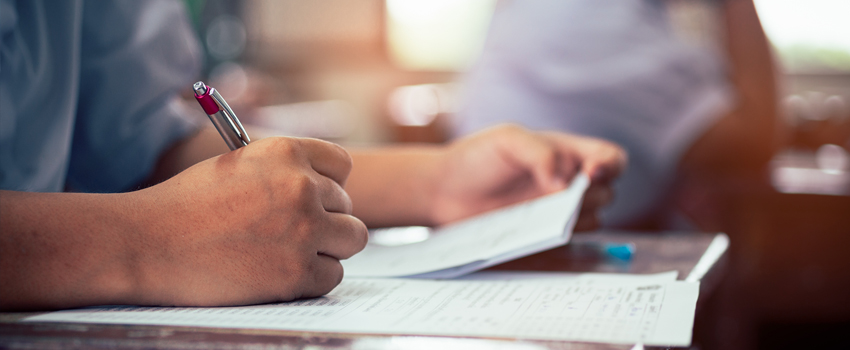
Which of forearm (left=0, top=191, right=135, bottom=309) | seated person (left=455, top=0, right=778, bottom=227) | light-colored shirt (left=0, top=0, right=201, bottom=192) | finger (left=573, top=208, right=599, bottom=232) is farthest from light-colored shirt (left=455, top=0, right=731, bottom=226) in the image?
forearm (left=0, top=191, right=135, bottom=309)

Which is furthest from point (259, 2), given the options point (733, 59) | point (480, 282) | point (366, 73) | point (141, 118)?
point (480, 282)

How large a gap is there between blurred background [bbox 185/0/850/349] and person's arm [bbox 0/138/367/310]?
23.7 inches

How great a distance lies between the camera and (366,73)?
4156 millimetres

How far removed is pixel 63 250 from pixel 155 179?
58mm

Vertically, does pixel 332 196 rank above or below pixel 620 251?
above

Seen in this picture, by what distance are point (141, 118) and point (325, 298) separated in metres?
0.35

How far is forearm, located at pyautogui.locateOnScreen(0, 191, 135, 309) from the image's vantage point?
12.1 inches

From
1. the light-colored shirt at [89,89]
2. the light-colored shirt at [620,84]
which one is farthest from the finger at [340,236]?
the light-colored shirt at [620,84]

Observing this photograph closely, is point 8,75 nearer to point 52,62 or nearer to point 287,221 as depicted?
point 52,62

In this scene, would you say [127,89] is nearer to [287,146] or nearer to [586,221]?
[287,146]

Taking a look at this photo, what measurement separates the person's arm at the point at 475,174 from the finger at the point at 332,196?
25 centimetres

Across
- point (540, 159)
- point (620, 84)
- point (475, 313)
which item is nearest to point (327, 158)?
point (475, 313)

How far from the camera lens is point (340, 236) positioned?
367 millimetres

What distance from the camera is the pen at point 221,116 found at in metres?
0.35
